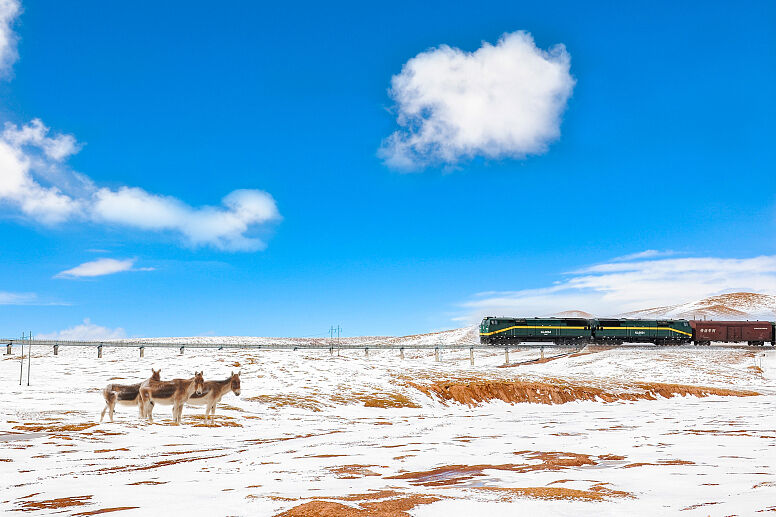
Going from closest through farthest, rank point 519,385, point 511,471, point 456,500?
point 456,500 < point 511,471 < point 519,385

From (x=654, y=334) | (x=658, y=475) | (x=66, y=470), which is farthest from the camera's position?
(x=654, y=334)

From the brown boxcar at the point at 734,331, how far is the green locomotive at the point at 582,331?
378 centimetres

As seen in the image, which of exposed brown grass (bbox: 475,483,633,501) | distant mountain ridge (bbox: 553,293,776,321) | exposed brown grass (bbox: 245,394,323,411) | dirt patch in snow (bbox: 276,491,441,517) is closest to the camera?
dirt patch in snow (bbox: 276,491,441,517)

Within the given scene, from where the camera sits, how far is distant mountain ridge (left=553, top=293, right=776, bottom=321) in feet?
486

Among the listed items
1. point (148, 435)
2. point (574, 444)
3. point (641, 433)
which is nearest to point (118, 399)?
point (148, 435)

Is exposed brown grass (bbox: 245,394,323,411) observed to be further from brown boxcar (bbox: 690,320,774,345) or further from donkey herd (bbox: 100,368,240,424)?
brown boxcar (bbox: 690,320,774,345)

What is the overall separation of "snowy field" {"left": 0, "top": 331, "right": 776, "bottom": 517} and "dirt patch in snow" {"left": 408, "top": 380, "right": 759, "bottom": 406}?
0.30 meters

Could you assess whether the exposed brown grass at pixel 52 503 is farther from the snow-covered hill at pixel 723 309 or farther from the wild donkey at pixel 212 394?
the snow-covered hill at pixel 723 309

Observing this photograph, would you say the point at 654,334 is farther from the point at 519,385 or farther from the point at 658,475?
the point at 658,475

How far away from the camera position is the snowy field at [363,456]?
6500 mm

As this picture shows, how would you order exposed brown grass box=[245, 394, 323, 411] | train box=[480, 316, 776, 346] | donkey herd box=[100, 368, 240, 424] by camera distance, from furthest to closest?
1. train box=[480, 316, 776, 346]
2. exposed brown grass box=[245, 394, 323, 411]
3. donkey herd box=[100, 368, 240, 424]

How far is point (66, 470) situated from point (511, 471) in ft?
24.8

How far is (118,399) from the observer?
1692cm

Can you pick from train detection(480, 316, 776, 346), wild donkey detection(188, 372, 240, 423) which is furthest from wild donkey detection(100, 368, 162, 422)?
train detection(480, 316, 776, 346)
